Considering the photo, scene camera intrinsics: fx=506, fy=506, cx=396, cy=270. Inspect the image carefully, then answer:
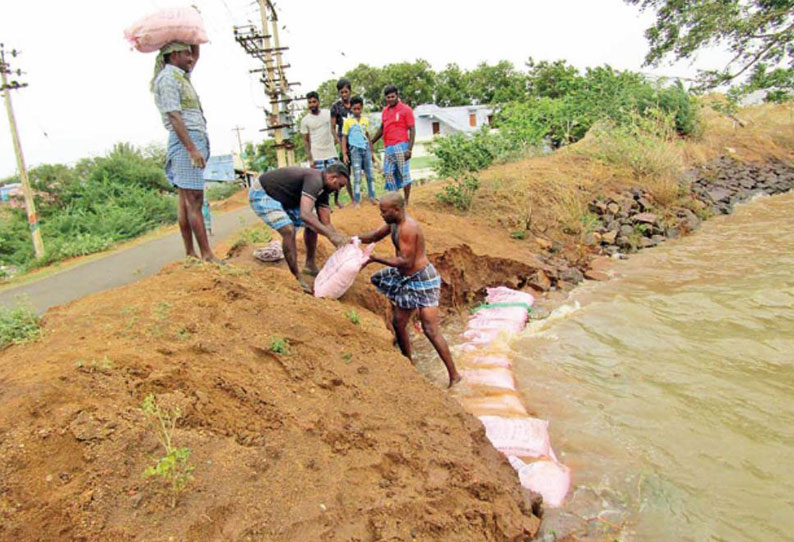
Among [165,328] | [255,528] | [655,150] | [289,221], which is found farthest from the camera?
[655,150]

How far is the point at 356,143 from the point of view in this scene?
704 cm

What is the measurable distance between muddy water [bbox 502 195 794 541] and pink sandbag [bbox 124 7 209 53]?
12.9 feet

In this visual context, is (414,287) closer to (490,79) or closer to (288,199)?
(288,199)

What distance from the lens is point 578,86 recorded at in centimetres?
1463

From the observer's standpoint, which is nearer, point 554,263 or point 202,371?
point 202,371

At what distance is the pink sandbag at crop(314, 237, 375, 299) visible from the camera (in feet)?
13.5

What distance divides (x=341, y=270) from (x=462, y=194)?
501cm

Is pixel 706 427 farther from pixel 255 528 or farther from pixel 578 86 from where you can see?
pixel 578 86

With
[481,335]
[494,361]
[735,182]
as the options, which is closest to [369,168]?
[481,335]

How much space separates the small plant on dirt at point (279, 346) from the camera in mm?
3236

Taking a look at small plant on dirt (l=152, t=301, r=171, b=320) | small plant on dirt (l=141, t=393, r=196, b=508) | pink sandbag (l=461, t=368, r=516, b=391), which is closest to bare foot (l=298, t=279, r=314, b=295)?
small plant on dirt (l=152, t=301, r=171, b=320)

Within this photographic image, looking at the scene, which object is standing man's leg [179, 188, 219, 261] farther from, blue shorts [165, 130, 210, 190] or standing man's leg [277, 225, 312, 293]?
standing man's leg [277, 225, 312, 293]

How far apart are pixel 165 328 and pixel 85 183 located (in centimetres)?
1804

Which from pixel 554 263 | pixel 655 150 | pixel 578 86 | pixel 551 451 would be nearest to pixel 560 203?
pixel 554 263
